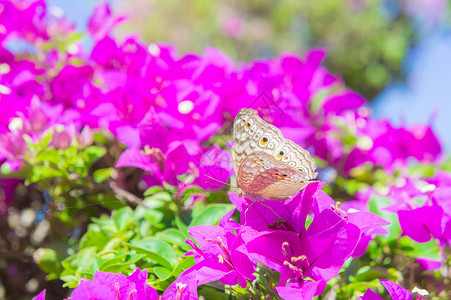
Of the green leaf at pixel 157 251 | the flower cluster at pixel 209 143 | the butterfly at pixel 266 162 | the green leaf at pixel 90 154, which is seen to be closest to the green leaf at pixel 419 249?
the flower cluster at pixel 209 143

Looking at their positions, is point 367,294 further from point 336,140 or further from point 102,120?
point 336,140

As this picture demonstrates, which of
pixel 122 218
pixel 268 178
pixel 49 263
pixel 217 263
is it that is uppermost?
pixel 268 178

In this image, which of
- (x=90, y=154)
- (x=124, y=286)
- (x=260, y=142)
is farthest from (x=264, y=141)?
(x=90, y=154)

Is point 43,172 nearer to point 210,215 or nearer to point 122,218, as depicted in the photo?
point 122,218

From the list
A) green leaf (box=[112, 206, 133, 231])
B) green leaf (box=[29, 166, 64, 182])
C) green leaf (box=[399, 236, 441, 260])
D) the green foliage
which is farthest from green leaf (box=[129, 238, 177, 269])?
green leaf (box=[399, 236, 441, 260])

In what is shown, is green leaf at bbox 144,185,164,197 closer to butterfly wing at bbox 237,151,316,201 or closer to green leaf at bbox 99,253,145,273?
green leaf at bbox 99,253,145,273

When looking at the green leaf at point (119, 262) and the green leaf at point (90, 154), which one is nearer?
the green leaf at point (119, 262)

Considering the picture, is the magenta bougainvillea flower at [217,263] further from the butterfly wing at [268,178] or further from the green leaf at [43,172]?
the green leaf at [43,172]
